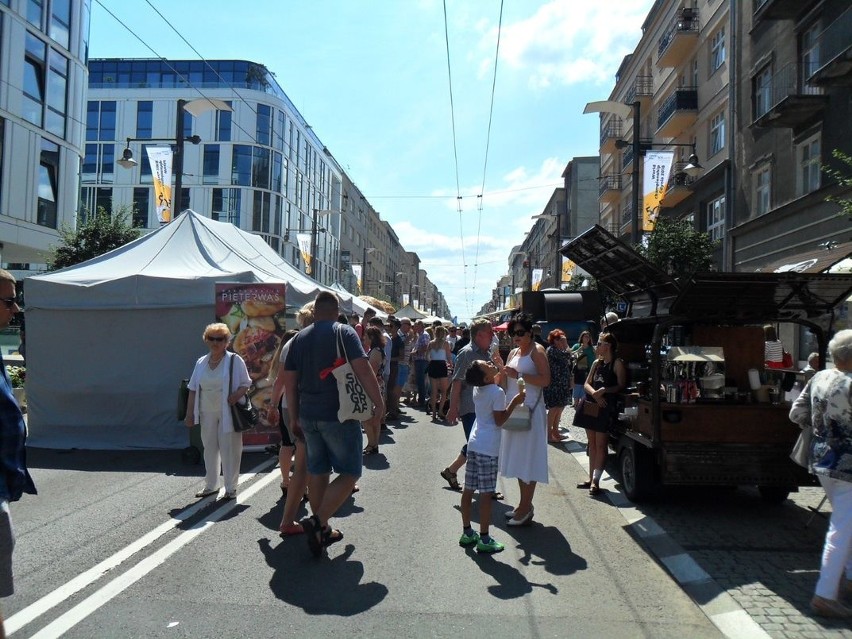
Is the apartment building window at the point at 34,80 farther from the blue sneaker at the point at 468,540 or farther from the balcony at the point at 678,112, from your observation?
the blue sneaker at the point at 468,540

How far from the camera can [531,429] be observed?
19.3ft

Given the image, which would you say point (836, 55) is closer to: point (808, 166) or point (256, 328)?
point (808, 166)

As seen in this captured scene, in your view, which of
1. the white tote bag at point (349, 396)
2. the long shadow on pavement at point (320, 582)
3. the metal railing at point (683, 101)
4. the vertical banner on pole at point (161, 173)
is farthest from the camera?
the metal railing at point (683, 101)

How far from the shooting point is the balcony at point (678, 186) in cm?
2620

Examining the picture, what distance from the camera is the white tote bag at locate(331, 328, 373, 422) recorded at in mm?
5008

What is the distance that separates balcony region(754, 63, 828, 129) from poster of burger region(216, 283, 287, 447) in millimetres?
13987

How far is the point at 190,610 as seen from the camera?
4.10m

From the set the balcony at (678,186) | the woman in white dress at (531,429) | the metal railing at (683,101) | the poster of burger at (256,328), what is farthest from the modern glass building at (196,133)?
the woman in white dress at (531,429)

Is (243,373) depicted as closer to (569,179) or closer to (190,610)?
(190,610)

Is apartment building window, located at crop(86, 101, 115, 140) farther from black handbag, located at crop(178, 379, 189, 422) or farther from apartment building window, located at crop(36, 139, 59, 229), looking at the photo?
black handbag, located at crop(178, 379, 189, 422)

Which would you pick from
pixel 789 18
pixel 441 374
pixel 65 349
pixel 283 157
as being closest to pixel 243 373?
pixel 65 349

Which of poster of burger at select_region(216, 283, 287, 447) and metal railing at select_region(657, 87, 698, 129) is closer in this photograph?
poster of burger at select_region(216, 283, 287, 447)

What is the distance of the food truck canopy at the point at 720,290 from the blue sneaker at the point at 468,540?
270 cm

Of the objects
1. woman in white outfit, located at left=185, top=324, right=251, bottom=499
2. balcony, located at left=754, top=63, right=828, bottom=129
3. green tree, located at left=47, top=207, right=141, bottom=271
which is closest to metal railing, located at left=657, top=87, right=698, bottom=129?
balcony, located at left=754, top=63, right=828, bottom=129
